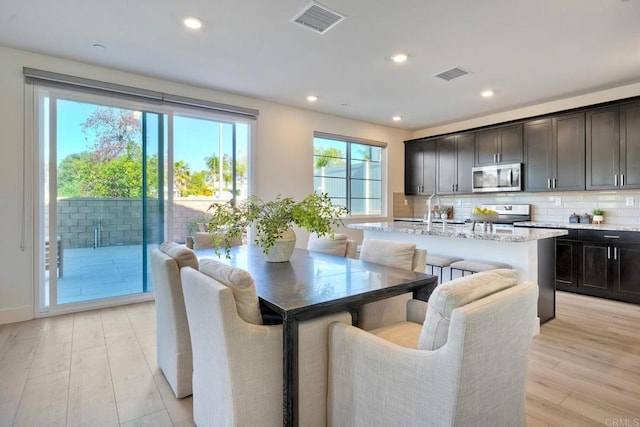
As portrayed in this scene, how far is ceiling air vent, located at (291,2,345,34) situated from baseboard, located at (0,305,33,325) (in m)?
3.67

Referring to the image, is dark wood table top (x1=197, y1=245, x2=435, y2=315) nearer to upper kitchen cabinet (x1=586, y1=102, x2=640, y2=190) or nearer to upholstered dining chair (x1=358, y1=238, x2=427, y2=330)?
upholstered dining chair (x1=358, y1=238, x2=427, y2=330)

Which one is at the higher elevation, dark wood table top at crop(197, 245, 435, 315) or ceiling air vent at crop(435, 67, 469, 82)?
ceiling air vent at crop(435, 67, 469, 82)

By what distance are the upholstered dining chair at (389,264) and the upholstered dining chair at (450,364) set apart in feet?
1.49

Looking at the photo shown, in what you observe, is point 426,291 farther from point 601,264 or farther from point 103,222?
point 103,222

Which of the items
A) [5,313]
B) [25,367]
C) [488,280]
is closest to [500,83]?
[488,280]

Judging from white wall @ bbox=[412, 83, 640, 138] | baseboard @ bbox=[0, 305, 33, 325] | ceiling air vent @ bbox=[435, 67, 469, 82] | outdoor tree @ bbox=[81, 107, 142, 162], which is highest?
ceiling air vent @ bbox=[435, 67, 469, 82]

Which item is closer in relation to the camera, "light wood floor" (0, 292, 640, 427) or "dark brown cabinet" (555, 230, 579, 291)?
"light wood floor" (0, 292, 640, 427)

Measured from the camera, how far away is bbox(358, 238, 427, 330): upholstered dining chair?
1.90m

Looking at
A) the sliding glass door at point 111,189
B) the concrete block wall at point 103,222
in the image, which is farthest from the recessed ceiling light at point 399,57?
the concrete block wall at point 103,222

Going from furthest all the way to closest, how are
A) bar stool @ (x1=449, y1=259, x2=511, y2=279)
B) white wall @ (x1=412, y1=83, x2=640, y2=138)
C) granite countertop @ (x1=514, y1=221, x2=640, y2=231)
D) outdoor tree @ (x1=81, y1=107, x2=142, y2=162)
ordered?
white wall @ (x1=412, y1=83, x2=640, y2=138) < granite countertop @ (x1=514, y1=221, x2=640, y2=231) < outdoor tree @ (x1=81, y1=107, x2=142, y2=162) < bar stool @ (x1=449, y1=259, x2=511, y2=279)

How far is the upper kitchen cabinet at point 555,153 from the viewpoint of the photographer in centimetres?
445

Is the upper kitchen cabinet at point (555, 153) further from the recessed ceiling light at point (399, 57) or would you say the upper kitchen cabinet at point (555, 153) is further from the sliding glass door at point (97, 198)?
the sliding glass door at point (97, 198)

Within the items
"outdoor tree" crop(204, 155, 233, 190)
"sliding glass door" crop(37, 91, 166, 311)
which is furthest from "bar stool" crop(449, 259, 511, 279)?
"sliding glass door" crop(37, 91, 166, 311)

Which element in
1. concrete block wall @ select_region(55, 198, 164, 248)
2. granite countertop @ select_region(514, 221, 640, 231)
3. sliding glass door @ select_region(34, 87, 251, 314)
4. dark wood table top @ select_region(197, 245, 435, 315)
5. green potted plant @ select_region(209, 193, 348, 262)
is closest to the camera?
dark wood table top @ select_region(197, 245, 435, 315)
